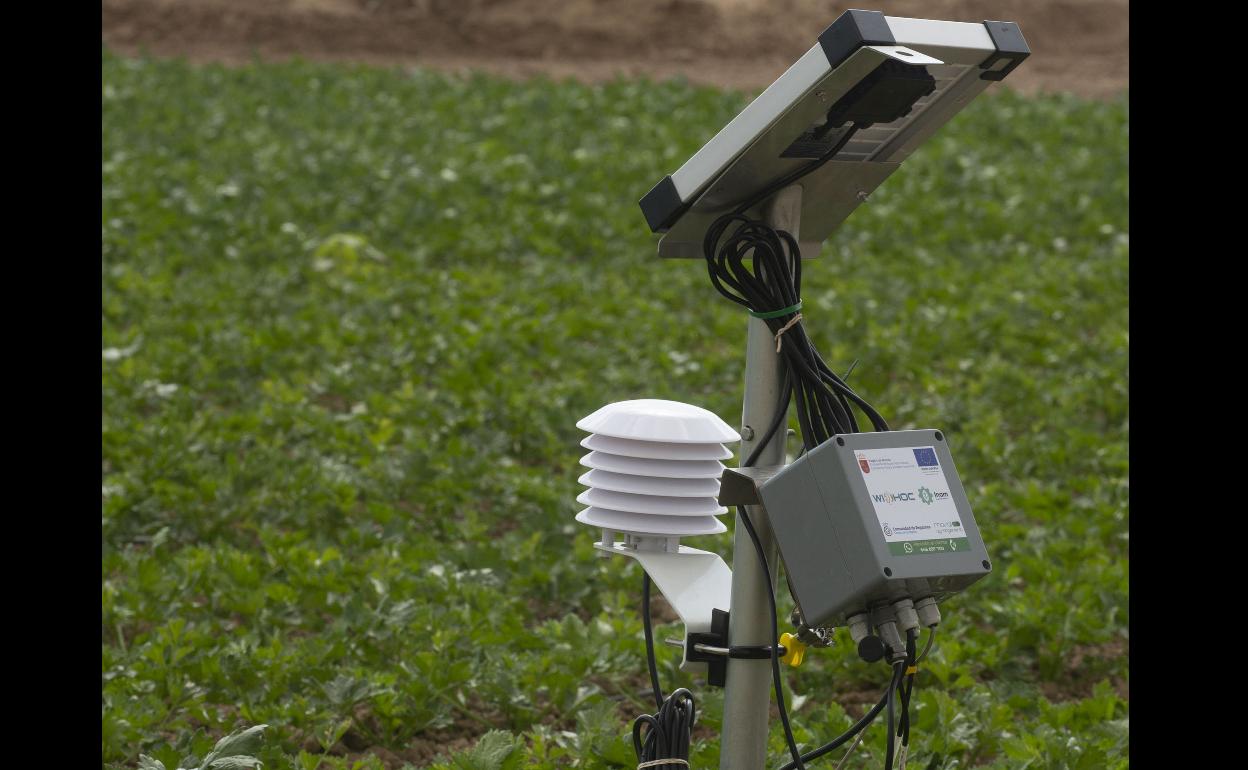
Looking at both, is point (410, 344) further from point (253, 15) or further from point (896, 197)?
point (253, 15)

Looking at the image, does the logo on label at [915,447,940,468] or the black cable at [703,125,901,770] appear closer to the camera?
the logo on label at [915,447,940,468]

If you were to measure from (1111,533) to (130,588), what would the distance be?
3359mm

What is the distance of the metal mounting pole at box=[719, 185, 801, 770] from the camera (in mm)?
2365

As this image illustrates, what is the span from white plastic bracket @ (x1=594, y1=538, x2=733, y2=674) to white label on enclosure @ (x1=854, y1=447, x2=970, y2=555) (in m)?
0.46

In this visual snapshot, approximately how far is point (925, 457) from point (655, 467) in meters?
0.54

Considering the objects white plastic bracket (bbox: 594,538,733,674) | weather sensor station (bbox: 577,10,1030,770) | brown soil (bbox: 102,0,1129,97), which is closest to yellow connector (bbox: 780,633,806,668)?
weather sensor station (bbox: 577,10,1030,770)

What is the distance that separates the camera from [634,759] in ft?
10.4

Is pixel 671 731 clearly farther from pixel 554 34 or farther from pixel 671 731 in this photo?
pixel 554 34

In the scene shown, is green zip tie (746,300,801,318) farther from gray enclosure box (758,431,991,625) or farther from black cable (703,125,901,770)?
gray enclosure box (758,431,991,625)

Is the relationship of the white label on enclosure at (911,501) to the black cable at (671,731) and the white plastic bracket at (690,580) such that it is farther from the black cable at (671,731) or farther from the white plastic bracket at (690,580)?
the black cable at (671,731)

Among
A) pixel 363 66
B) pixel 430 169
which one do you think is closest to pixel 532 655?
pixel 430 169

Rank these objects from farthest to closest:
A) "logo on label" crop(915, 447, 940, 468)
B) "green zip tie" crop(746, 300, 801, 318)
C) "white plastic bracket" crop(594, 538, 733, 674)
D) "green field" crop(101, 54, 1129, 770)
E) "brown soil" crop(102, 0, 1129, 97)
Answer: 1. "brown soil" crop(102, 0, 1129, 97)
2. "green field" crop(101, 54, 1129, 770)
3. "white plastic bracket" crop(594, 538, 733, 674)
4. "green zip tie" crop(746, 300, 801, 318)
5. "logo on label" crop(915, 447, 940, 468)

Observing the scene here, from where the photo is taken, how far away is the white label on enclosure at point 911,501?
82.2 inches

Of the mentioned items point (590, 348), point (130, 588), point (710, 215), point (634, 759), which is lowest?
point (634, 759)
